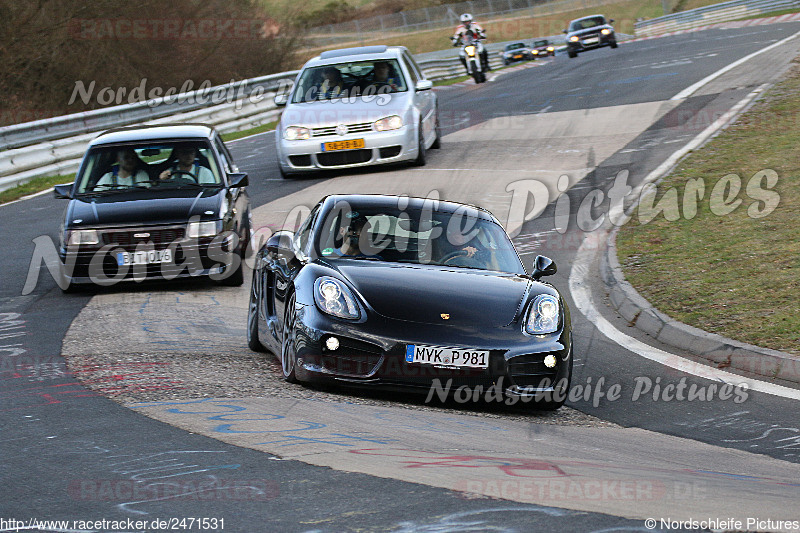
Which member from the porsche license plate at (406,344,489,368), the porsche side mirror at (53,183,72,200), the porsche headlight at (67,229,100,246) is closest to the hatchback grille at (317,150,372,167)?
the porsche side mirror at (53,183,72,200)

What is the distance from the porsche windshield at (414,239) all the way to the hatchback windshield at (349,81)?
10010mm

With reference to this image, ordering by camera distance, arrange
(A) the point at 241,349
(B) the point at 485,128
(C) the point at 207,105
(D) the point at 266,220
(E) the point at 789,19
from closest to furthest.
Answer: (A) the point at 241,349, (D) the point at 266,220, (B) the point at 485,128, (C) the point at 207,105, (E) the point at 789,19

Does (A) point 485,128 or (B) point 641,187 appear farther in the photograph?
(A) point 485,128

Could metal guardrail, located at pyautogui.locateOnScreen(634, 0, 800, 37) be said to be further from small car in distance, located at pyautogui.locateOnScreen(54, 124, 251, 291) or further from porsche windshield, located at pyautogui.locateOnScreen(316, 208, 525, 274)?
porsche windshield, located at pyautogui.locateOnScreen(316, 208, 525, 274)

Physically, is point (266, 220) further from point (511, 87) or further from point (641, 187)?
point (511, 87)

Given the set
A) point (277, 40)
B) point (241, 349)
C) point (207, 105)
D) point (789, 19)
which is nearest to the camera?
point (241, 349)

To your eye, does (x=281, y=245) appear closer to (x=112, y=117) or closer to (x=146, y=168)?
(x=146, y=168)

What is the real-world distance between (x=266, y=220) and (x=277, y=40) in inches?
1039

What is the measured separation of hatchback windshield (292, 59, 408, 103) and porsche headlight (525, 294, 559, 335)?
11.2 meters

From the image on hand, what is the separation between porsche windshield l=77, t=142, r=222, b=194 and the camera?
446 inches

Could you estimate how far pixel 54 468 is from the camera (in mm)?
4738

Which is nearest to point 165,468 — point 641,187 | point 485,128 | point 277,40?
point 641,187

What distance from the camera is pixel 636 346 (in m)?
8.71

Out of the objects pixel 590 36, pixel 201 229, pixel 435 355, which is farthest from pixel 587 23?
pixel 435 355
